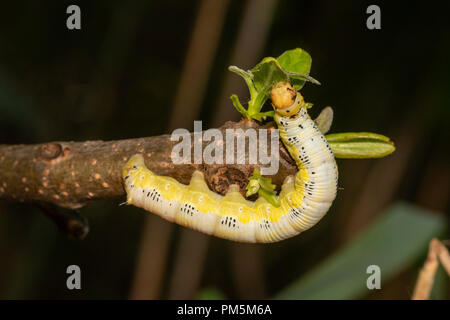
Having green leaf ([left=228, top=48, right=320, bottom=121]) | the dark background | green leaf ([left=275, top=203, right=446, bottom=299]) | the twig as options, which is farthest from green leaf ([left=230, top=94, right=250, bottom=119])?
the dark background

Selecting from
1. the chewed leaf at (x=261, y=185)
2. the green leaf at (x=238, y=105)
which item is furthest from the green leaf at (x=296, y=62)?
the chewed leaf at (x=261, y=185)

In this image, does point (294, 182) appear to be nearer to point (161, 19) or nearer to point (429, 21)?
point (429, 21)

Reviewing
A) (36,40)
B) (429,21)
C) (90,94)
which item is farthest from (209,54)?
(429,21)

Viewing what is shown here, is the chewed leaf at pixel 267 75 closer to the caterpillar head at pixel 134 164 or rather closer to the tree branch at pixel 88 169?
the tree branch at pixel 88 169

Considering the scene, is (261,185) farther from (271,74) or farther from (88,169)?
(88,169)

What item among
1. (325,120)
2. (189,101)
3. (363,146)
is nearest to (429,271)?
(363,146)

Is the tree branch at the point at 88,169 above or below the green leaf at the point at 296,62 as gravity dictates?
below
